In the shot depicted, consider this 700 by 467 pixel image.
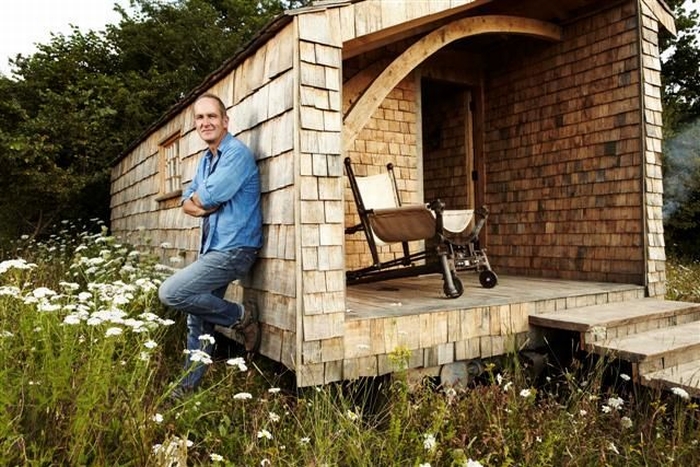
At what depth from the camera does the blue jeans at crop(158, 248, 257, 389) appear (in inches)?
109

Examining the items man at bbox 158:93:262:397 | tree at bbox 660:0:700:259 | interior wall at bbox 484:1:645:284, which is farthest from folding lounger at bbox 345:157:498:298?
tree at bbox 660:0:700:259

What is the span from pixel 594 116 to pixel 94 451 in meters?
4.80

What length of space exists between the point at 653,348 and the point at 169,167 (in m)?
5.32

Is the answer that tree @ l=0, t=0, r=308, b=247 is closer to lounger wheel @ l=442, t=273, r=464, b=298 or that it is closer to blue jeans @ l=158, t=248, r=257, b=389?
blue jeans @ l=158, t=248, r=257, b=389

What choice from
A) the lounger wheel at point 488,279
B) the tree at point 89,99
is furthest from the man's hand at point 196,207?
the tree at point 89,99

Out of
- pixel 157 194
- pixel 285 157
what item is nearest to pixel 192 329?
pixel 285 157

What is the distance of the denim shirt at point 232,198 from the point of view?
2.82 metres

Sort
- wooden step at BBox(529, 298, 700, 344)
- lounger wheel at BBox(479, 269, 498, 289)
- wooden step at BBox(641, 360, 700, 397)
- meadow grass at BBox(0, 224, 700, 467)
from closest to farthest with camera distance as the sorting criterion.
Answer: meadow grass at BBox(0, 224, 700, 467), wooden step at BBox(641, 360, 700, 397), wooden step at BBox(529, 298, 700, 344), lounger wheel at BBox(479, 269, 498, 289)

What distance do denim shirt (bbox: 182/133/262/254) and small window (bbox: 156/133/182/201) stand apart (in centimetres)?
266

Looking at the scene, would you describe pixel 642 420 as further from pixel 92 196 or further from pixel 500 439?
pixel 92 196

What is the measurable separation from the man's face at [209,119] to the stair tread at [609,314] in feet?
7.84

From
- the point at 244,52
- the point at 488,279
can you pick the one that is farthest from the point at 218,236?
the point at 488,279

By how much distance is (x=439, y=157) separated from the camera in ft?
22.0

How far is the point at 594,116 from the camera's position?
15.8ft
